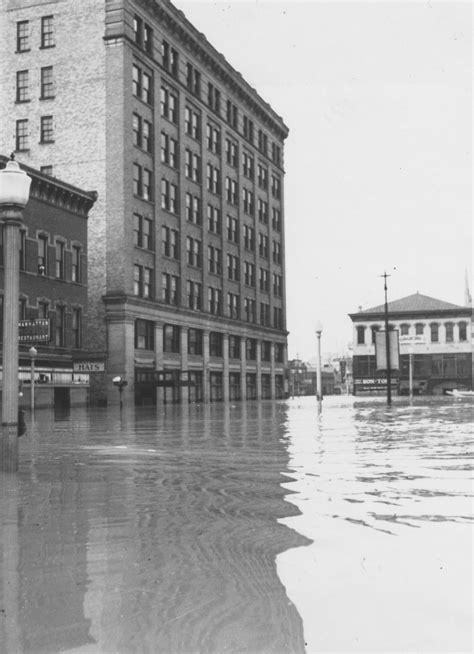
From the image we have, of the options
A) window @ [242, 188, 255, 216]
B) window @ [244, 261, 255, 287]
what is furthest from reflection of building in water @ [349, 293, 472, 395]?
window @ [242, 188, 255, 216]

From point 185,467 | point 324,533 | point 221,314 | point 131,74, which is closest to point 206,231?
point 221,314

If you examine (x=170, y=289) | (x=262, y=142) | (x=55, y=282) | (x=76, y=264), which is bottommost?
(x=55, y=282)

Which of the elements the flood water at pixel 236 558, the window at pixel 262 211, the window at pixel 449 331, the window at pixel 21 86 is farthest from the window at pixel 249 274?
the flood water at pixel 236 558

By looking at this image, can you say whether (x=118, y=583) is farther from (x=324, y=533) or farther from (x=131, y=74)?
(x=131, y=74)

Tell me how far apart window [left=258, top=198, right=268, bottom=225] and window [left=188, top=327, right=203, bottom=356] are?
21255 mm

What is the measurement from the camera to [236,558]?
6227 millimetres

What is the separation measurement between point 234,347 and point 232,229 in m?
11.7

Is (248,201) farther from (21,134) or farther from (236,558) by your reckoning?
(236,558)

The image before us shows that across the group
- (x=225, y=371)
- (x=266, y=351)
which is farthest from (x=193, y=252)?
(x=266, y=351)

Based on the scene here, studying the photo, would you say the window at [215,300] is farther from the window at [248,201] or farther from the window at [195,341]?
the window at [248,201]

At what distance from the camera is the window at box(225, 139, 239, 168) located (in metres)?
77.6

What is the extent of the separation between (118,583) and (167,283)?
59.6 meters

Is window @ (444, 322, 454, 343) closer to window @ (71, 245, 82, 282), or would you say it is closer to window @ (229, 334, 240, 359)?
window @ (229, 334, 240, 359)

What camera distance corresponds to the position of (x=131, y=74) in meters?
59.1
